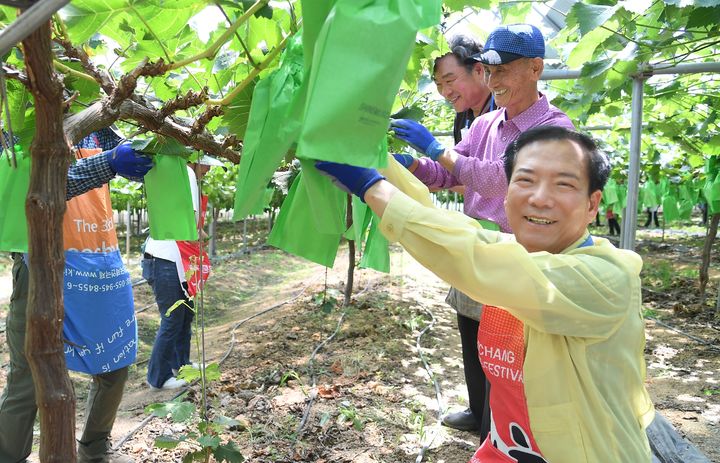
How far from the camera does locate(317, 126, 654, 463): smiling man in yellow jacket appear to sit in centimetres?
101

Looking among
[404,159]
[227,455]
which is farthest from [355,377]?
[404,159]

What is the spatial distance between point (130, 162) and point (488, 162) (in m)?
1.12

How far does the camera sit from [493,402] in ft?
4.58

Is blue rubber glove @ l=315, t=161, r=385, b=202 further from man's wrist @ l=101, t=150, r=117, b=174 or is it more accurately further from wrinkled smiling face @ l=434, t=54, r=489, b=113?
wrinkled smiling face @ l=434, t=54, r=489, b=113

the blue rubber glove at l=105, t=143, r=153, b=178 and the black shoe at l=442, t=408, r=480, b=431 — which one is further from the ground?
the blue rubber glove at l=105, t=143, r=153, b=178

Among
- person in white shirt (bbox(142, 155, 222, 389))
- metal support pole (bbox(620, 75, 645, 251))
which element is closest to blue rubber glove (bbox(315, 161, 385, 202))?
person in white shirt (bbox(142, 155, 222, 389))

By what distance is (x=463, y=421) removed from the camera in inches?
115

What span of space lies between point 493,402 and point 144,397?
2.90m

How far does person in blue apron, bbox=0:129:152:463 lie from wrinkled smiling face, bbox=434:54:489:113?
4.67 feet

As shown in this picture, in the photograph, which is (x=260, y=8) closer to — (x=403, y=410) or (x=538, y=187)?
(x=538, y=187)

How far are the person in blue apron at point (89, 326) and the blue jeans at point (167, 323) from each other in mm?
1242

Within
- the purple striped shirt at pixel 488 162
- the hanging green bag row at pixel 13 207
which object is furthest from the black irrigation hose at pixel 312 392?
the hanging green bag row at pixel 13 207

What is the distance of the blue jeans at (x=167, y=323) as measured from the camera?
3.64 m

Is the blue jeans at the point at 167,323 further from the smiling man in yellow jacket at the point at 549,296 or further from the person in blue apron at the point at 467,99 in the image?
the smiling man in yellow jacket at the point at 549,296
